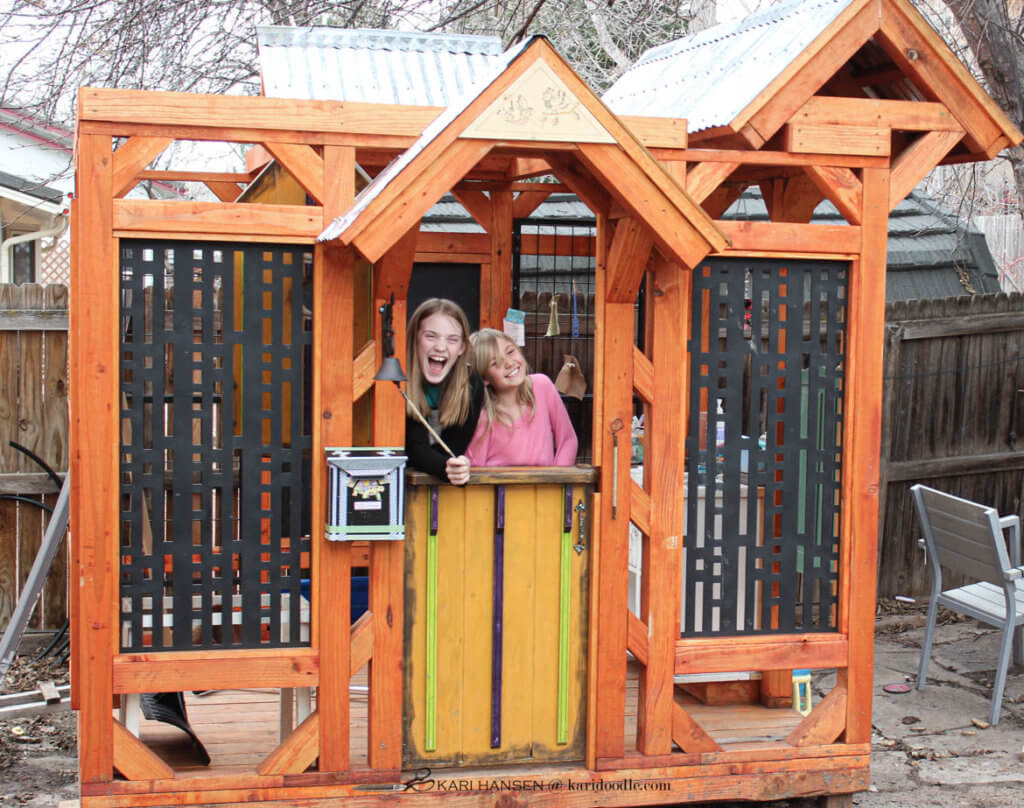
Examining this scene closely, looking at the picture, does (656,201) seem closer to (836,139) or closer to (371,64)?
(836,139)

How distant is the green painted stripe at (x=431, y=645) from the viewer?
14.8 feet

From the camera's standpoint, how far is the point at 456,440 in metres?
4.75

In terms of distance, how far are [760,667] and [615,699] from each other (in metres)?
0.61

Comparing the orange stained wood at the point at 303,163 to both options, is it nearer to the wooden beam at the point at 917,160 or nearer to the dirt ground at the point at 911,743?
the wooden beam at the point at 917,160

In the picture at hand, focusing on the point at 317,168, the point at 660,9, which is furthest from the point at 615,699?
the point at 660,9

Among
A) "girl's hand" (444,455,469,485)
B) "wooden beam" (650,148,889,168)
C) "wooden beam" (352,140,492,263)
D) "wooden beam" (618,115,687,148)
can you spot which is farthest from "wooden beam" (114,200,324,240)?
"wooden beam" (650,148,889,168)

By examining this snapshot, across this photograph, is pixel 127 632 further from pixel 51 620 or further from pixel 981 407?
pixel 981 407

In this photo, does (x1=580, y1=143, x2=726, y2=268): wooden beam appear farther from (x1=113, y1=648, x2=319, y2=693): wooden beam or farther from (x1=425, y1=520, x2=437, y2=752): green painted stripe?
(x1=113, y1=648, x2=319, y2=693): wooden beam

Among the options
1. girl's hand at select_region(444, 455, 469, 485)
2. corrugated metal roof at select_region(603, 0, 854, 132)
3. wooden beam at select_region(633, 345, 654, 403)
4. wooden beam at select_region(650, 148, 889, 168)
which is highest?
corrugated metal roof at select_region(603, 0, 854, 132)

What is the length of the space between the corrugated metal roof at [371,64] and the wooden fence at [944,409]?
12.0 ft

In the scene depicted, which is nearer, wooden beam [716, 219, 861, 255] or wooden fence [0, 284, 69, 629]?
wooden beam [716, 219, 861, 255]

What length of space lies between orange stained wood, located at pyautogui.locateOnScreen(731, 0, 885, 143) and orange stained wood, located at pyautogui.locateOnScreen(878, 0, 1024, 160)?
0.10 metres

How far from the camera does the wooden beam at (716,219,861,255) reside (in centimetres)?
462

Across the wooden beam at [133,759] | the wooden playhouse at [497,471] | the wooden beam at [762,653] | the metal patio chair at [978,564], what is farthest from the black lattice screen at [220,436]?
the metal patio chair at [978,564]
